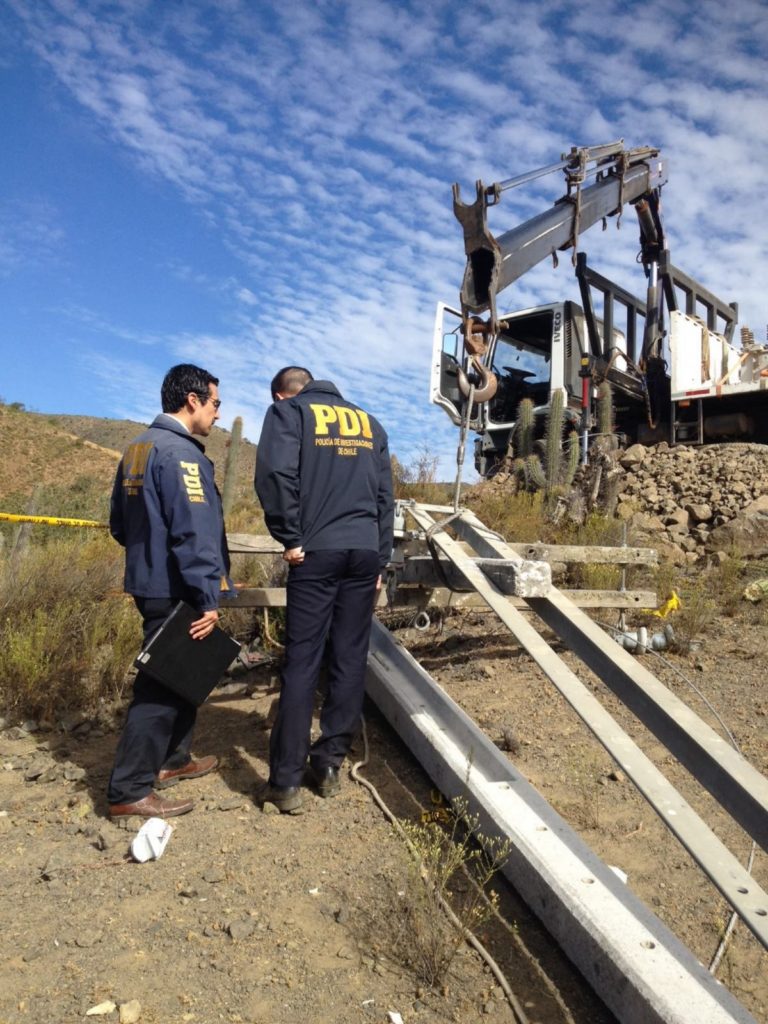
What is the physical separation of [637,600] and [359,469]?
2.47 metres

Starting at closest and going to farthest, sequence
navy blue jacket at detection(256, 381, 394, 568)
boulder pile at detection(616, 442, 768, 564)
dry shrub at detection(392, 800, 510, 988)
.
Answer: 1. dry shrub at detection(392, 800, 510, 988)
2. navy blue jacket at detection(256, 381, 394, 568)
3. boulder pile at detection(616, 442, 768, 564)

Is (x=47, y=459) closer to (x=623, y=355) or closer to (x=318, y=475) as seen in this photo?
(x=623, y=355)

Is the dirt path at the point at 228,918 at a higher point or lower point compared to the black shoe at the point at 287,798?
lower

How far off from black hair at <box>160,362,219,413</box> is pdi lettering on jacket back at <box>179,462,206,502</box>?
35 centimetres

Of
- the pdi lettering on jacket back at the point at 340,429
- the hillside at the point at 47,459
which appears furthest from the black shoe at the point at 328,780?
the hillside at the point at 47,459

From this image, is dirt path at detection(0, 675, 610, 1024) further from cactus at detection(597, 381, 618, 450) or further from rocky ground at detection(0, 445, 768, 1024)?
cactus at detection(597, 381, 618, 450)

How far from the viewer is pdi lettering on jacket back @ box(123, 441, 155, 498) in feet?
9.51

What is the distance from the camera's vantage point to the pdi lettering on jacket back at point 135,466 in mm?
2898

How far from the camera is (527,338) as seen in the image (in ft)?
36.1

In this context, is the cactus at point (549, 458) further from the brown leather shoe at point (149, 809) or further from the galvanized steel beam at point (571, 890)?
the brown leather shoe at point (149, 809)

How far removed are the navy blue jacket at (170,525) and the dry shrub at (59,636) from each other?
125 centimetres

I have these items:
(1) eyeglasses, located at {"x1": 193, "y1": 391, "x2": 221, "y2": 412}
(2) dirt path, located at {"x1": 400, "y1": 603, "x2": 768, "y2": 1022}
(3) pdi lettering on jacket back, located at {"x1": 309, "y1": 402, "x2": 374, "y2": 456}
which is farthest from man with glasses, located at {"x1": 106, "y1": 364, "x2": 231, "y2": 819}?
(2) dirt path, located at {"x1": 400, "y1": 603, "x2": 768, "y2": 1022}

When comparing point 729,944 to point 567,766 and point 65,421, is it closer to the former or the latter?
point 567,766

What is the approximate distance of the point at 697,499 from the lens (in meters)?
8.48
